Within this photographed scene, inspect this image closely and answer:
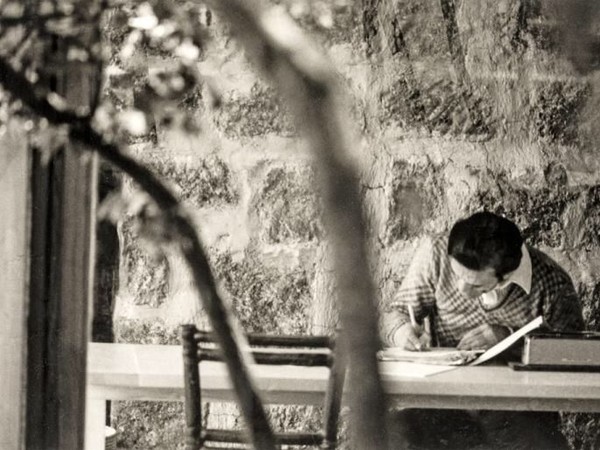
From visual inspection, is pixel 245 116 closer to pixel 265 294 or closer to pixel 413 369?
pixel 265 294

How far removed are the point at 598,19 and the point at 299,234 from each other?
70cm

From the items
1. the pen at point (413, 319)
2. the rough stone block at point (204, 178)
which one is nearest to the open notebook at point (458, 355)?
the pen at point (413, 319)

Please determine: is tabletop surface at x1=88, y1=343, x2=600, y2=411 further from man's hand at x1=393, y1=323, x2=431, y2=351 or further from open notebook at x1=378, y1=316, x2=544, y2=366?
man's hand at x1=393, y1=323, x2=431, y2=351

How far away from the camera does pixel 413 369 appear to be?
1.55 meters

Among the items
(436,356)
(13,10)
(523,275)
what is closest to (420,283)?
(523,275)

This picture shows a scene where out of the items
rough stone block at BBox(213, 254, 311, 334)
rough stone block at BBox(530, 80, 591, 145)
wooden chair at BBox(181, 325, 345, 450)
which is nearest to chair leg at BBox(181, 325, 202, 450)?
wooden chair at BBox(181, 325, 345, 450)

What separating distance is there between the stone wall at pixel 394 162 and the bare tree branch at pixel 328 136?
136cm

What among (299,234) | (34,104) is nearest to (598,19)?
(299,234)

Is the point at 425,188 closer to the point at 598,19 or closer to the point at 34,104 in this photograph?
the point at 598,19

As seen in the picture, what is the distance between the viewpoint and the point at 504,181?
200 centimetres

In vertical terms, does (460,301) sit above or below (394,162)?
below

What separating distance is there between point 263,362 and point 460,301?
0.68m

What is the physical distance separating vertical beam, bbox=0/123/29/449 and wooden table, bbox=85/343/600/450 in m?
0.99

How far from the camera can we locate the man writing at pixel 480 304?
74.3 inches
